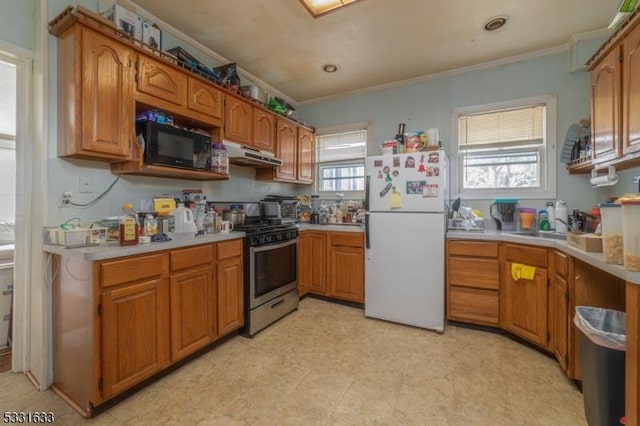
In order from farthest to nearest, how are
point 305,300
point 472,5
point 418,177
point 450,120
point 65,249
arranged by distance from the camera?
point 305,300 < point 450,120 < point 418,177 < point 472,5 < point 65,249

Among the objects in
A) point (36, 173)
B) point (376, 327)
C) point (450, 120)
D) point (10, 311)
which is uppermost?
point (450, 120)

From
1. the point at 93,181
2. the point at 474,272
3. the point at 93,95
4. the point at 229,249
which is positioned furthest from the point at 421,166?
the point at 93,181

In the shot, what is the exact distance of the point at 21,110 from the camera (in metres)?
1.82

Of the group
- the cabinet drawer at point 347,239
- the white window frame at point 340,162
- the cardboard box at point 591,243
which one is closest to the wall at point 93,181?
the cabinet drawer at point 347,239

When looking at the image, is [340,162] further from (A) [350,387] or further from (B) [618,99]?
(A) [350,387]

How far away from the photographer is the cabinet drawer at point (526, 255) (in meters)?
2.23

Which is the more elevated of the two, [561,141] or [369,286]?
[561,141]

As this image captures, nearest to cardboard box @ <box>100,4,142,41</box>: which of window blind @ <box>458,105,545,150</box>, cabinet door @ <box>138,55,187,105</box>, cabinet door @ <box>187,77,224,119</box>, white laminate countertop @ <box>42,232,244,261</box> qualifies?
cabinet door @ <box>138,55,187,105</box>

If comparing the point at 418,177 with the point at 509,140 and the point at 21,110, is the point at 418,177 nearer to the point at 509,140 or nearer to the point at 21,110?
the point at 509,140

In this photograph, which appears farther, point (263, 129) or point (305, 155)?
point (305, 155)

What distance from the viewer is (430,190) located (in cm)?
261

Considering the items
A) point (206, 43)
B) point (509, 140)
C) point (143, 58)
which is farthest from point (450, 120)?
point (143, 58)

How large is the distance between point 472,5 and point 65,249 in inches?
126

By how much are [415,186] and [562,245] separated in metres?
1.15
